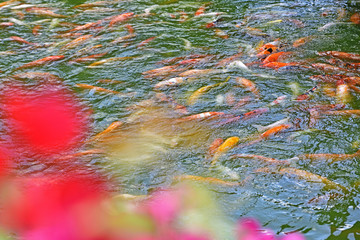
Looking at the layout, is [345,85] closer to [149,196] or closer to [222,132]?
[222,132]

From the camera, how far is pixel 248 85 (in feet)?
15.8

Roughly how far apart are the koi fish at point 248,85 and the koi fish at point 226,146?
0.89m

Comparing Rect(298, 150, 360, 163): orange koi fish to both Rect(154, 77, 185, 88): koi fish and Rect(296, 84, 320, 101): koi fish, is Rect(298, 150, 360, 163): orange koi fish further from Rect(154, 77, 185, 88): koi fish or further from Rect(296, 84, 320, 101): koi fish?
Rect(154, 77, 185, 88): koi fish

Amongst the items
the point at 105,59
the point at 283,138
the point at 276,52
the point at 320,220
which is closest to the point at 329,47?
the point at 276,52

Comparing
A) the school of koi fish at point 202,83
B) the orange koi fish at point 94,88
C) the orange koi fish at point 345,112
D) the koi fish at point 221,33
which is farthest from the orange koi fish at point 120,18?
the orange koi fish at point 345,112

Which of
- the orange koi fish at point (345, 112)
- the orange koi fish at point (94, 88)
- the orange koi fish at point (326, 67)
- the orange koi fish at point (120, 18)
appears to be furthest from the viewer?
the orange koi fish at point (120, 18)

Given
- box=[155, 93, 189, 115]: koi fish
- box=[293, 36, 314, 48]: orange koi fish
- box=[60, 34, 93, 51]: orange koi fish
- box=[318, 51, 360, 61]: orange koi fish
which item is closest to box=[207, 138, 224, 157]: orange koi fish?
box=[155, 93, 189, 115]: koi fish

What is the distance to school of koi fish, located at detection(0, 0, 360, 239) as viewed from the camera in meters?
3.67

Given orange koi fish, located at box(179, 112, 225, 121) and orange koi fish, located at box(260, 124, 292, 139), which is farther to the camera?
orange koi fish, located at box(179, 112, 225, 121)

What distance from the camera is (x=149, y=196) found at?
334cm

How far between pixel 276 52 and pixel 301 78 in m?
0.63

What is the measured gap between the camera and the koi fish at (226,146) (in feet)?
12.3

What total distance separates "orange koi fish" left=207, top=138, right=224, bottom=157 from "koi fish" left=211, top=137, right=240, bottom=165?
31 mm

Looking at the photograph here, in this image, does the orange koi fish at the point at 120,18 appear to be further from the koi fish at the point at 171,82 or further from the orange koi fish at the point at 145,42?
the koi fish at the point at 171,82
